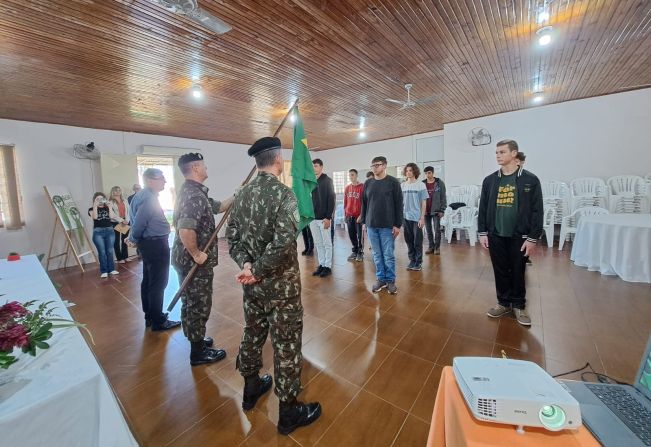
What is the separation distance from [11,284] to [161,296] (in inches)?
38.0

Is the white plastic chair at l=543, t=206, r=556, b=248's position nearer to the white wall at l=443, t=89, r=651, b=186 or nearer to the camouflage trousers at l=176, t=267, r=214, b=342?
the white wall at l=443, t=89, r=651, b=186

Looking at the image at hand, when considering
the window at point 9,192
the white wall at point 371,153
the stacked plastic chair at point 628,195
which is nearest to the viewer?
the stacked plastic chair at point 628,195

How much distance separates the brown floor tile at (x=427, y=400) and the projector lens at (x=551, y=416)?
1.01m

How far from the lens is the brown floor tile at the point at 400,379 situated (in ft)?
5.30

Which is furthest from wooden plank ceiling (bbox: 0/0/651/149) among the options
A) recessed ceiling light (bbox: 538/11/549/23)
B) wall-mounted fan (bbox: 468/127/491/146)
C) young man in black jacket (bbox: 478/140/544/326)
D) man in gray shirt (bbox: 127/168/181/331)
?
young man in black jacket (bbox: 478/140/544/326)

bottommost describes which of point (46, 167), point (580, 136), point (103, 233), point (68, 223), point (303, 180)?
point (103, 233)

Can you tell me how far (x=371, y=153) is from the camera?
9.87 meters

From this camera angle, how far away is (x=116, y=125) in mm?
5711

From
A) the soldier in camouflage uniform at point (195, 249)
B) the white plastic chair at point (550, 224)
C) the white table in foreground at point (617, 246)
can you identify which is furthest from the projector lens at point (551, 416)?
the white plastic chair at point (550, 224)

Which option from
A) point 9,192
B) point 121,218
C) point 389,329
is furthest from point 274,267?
point 9,192

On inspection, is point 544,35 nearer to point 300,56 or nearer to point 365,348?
point 300,56

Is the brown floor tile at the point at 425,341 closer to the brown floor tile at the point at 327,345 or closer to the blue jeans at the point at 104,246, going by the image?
the brown floor tile at the point at 327,345

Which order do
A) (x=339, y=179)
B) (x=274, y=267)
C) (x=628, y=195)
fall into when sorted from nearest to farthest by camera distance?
1. (x=274, y=267)
2. (x=628, y=195)
3. (x=339, y=179)

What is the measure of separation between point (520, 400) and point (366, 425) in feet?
3.57
